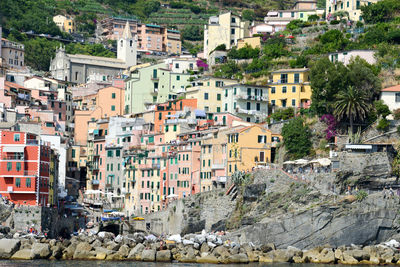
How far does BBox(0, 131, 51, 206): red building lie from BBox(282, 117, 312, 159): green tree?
25.7 m

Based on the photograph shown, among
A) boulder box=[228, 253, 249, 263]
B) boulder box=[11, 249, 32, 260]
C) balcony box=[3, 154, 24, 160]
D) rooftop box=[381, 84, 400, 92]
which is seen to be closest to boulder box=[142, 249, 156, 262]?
boulder box=[228, 253, 249, 263]

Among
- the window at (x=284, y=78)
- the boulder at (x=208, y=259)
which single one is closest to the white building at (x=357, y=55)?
the window at (x=284, y=78)

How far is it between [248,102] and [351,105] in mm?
18620

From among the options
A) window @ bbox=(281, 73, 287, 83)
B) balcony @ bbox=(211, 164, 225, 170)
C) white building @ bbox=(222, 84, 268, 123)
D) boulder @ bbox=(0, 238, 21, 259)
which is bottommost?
boulder @ bbox=(0, 238, 21, 259)

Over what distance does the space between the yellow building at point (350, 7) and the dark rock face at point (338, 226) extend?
5100 centimetres

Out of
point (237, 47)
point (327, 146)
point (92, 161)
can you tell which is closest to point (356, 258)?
point (327, 146)

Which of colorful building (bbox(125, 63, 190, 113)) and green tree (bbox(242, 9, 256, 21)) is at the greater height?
green tree (bbox(242, 9, 256, 21))

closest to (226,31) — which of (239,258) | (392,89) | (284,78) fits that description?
(284,78)

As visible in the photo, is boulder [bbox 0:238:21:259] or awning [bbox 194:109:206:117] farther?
awning [bbox 194:109:206:117]

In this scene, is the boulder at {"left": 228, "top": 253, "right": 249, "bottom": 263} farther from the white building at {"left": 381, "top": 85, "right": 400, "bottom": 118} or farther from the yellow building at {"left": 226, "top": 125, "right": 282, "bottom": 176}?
the white building at {"left": 381, "top": 85, "right": 400, "bottom": 118}

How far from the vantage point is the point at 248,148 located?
91.1 m

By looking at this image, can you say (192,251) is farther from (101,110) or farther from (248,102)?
(101,110)

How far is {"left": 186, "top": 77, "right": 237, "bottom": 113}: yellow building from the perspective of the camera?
4363 inches

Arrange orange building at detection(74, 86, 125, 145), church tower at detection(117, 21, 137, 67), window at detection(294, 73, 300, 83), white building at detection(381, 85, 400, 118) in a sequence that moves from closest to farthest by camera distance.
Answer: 1. white building at detection(381, 85, 400, 118)
2. window at detection(294, 73, 300, 83)
3. orange building at detection(74, 86, 125, 145)
4. church tower at detection(117, 21, 137, 67)
